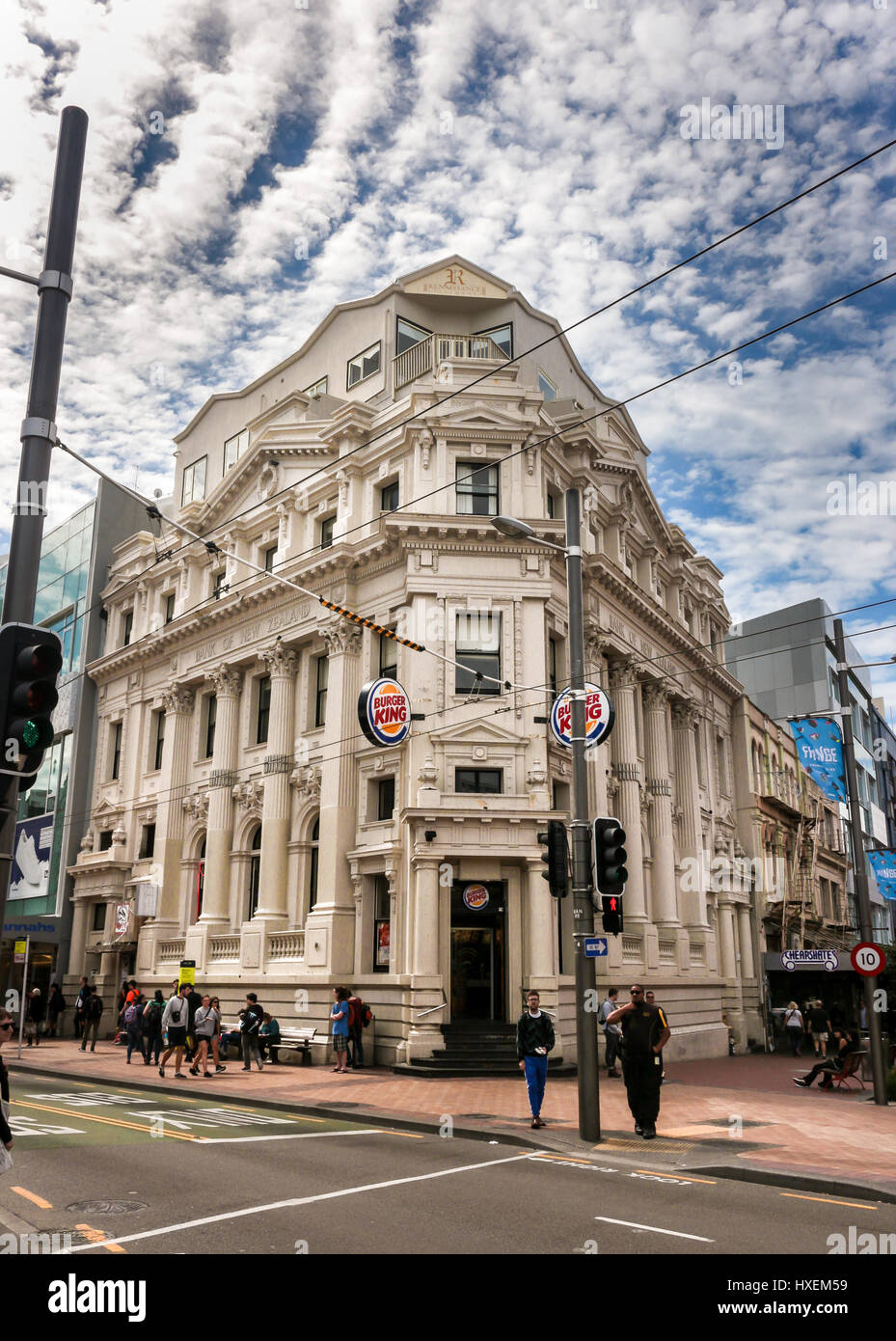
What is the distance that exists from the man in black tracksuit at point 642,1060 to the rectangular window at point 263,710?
20743 mm

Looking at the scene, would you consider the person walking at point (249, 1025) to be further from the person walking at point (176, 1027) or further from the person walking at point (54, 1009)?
the person walking at point (54, 1009)

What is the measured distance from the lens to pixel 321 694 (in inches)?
1212

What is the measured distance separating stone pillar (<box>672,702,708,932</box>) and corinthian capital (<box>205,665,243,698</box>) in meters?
16.0

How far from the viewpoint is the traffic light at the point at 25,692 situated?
6.64 metres

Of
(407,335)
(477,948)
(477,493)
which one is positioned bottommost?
(477,948)

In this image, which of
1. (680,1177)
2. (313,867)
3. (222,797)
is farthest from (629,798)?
(680,1177)

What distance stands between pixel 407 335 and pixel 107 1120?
2524 centimetres

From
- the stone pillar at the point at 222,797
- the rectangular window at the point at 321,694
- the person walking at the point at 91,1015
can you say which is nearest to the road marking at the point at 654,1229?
the rectangular window at the point at 321,694

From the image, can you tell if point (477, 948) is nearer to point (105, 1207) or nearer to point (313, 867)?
point (313, 867)

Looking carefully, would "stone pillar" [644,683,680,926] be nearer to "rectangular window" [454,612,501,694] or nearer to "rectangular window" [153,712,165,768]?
"rectangular window" [454,612,501,694]

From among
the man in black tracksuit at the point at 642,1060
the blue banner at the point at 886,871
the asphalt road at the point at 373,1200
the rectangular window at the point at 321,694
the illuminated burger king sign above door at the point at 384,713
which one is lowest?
the asphalt road at the point at 373,1200

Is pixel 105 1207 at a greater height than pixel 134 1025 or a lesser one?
lesser

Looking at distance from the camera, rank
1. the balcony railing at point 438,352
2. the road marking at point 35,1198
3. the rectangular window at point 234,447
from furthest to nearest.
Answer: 1. the rectangular window at point 234,447
2. the balcony railing at point 438,352
3. the road marking at point 35,1198

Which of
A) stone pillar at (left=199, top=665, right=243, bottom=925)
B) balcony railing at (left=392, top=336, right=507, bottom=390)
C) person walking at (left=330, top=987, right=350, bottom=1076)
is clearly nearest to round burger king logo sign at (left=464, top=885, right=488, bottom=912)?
person walking at (left=330, top=987, right=350, bottom=1076)
